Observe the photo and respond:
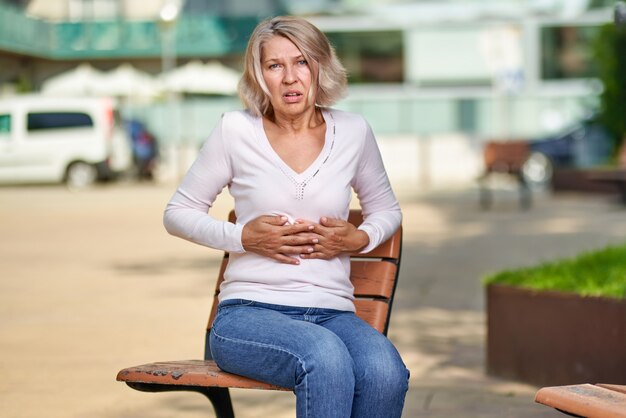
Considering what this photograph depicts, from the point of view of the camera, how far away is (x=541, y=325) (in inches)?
243

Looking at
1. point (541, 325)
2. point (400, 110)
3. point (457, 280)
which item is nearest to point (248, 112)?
point (541, 325)

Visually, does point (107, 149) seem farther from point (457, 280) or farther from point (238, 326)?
point (238, 326)

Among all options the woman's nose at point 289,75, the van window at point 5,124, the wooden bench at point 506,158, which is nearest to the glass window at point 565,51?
the van window at point 5,124

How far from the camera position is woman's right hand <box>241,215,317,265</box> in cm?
401

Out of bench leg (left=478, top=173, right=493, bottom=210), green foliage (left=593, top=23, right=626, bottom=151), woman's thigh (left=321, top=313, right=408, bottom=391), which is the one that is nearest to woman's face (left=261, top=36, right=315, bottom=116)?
woman's thigh (left=321, top=313, right=408, bottom=391)

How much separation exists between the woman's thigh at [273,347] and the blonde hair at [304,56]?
693 mm

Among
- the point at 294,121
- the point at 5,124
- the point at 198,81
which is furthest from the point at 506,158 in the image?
the point at 294,121

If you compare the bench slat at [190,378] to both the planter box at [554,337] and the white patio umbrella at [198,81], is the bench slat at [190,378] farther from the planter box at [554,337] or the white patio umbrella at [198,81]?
the white patio umbrella at [198,81]

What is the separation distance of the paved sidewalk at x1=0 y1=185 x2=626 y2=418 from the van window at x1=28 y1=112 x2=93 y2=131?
978cm

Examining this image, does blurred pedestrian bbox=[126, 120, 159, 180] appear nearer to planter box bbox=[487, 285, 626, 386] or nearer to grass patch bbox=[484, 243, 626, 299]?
grass patch bbox=[484, 243, 626, 299]

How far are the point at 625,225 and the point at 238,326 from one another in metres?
12.8

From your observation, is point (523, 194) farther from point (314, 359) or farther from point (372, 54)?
point (314, 359)

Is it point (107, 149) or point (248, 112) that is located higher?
point (248, 112)

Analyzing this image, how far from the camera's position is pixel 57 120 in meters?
29.7
